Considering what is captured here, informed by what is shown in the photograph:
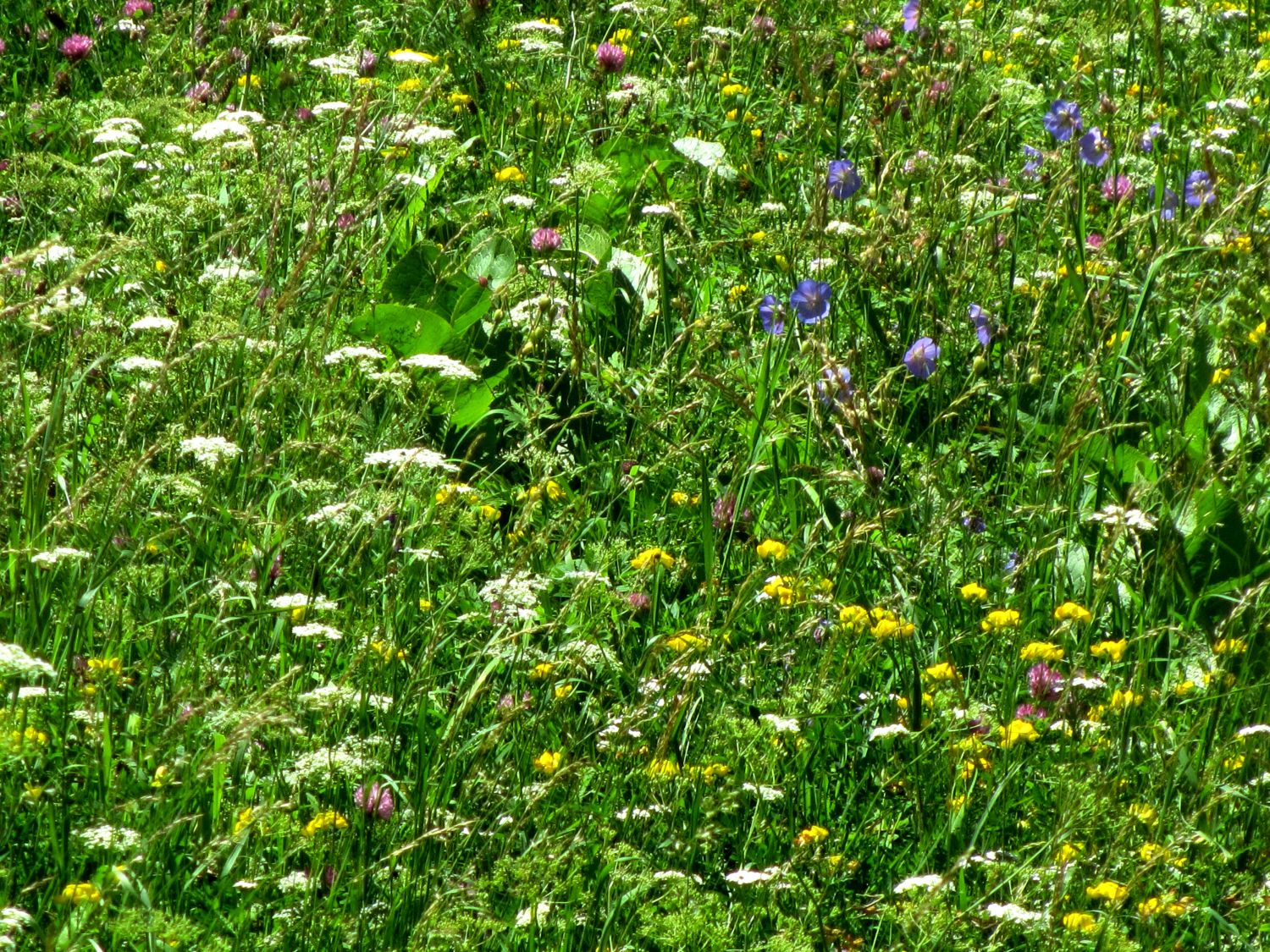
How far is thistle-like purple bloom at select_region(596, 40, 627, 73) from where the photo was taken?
4262mm

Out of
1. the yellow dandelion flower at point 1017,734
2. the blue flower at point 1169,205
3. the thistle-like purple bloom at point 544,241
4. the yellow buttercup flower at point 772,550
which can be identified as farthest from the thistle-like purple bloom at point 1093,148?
the yellow dandelion flower at point 1017,734

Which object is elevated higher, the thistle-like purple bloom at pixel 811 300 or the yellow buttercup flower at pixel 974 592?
the thistle-like purple bloom at pixel 811 300

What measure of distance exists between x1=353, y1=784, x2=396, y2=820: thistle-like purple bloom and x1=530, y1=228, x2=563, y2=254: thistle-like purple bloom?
162cm

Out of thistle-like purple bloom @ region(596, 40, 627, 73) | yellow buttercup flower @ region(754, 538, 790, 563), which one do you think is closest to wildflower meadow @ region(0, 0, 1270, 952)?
yellow buttercup flower @ region(754, 538, 790, 563)

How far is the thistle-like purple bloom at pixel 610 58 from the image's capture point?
4.26 metres

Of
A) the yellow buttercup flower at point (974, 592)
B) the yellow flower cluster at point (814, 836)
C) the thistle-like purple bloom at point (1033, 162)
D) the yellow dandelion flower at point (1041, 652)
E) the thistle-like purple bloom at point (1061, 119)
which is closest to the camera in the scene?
the yellow flower cluster at point (814, 836)

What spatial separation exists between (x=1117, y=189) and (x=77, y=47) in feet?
10.3

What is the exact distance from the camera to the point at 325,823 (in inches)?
63.9

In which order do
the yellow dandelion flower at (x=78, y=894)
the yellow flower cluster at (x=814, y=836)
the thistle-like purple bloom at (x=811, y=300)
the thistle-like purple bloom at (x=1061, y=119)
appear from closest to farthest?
1. the yellow dandelion flower at (x=78, y=894)
2. the yellow flower cluster at (x=814, y=836)
3. the thistle-like purple bloom at (x=811, y=300)
4. the thistle-like purple bloom at (x=1061, y=119)

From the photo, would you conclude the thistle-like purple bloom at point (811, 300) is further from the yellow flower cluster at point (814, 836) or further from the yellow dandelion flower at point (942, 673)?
the yellow flower cluster at point (814, 836)

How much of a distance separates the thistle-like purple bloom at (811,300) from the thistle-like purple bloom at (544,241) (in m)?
0.63

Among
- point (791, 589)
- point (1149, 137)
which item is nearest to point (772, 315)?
point (791, 589)

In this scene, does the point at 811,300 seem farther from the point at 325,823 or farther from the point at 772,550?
the point at 325,823

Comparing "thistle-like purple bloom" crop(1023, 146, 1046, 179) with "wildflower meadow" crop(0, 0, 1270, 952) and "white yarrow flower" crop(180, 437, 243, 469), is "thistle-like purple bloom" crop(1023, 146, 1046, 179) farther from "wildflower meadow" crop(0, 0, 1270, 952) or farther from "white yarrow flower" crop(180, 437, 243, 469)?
"white yarrow flower" crop(180, 437, 243, 469)
